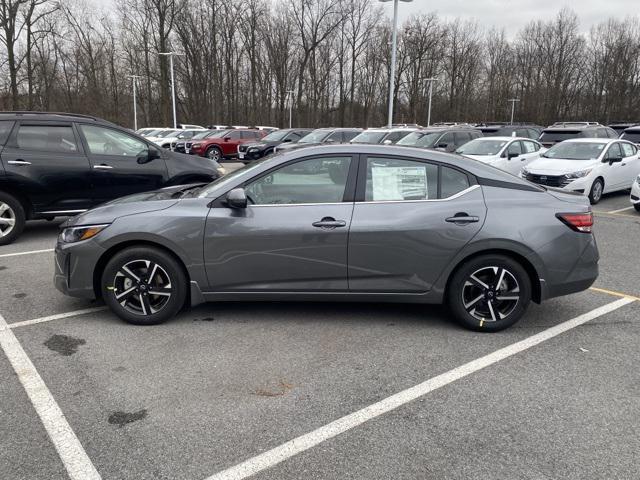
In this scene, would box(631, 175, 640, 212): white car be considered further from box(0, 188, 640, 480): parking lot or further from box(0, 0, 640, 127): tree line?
box(0, 0, 640, 127): tree line

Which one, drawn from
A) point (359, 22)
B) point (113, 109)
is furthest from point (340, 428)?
point (359, 22)

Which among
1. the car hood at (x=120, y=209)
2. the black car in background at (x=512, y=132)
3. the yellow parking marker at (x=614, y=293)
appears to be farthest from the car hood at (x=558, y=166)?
the car hood at (x=120, y=209)

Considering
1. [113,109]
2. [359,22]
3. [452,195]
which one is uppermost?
[359,22]

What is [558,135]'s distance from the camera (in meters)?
18.0

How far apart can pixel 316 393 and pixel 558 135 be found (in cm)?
1768

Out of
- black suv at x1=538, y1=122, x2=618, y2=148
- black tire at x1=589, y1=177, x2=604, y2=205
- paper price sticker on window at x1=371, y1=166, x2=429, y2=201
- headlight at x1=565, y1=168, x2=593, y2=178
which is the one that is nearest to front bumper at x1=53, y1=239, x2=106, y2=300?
paper price sticker on window at x1=371, y1=166, x2=429, y2=201

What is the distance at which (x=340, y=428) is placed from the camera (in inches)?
115

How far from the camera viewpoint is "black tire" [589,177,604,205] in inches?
476

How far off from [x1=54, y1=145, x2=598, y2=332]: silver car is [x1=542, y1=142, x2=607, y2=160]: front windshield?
31.1ft

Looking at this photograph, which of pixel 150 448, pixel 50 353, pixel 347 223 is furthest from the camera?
pixel 347 223

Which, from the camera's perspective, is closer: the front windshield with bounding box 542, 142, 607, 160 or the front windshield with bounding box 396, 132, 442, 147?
the front windshield with bounding box 542, 142, 607, 160

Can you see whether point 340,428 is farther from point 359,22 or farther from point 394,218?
point 359,22

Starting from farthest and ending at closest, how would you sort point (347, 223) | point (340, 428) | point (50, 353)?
point (347, 223) < point (50, 353) < point (340, 428)

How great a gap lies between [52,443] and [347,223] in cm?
250
